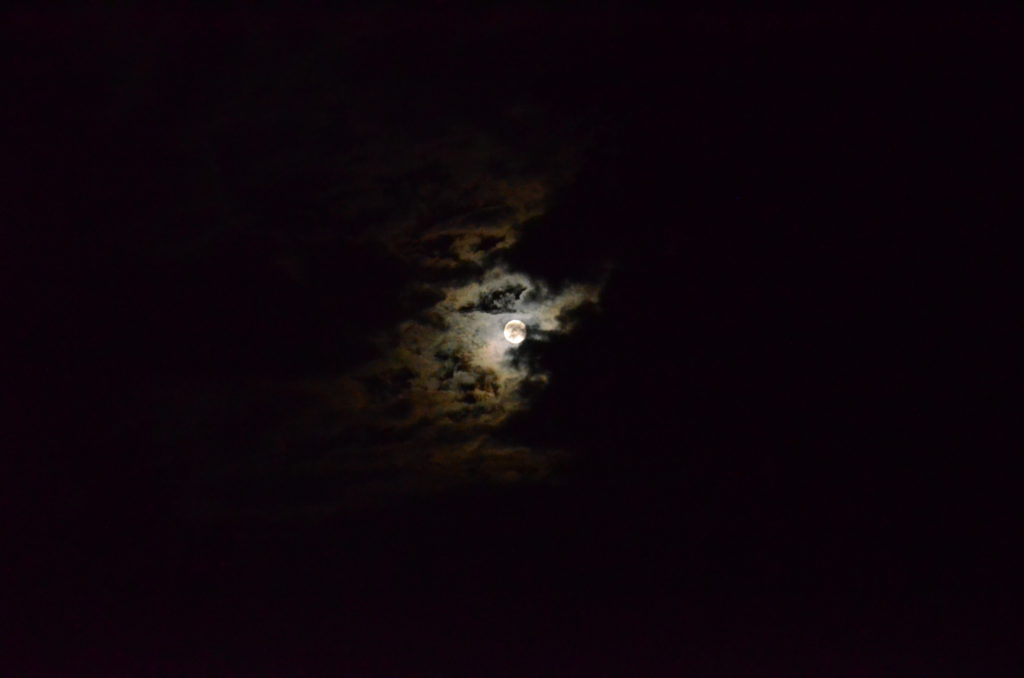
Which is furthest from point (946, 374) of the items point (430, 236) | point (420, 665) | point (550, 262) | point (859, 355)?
point (420, 665)

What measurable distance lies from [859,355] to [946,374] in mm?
731

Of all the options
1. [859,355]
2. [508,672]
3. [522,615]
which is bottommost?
[508,672]

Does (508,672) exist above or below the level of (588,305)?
below

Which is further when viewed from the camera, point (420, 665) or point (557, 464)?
point (557, 464)

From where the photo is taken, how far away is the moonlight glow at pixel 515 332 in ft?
19.0

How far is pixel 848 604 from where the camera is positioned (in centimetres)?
573

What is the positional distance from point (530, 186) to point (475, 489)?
244 cm

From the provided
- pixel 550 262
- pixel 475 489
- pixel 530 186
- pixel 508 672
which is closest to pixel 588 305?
pixel 550 262

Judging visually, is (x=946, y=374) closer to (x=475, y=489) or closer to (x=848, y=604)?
(x=848, y=604)

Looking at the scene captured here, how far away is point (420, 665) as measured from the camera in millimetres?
5352

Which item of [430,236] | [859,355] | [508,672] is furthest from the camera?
[859,355]

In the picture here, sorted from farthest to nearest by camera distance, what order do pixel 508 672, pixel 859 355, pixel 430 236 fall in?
pixel 859 355, pixel 430 236, pixel 508 672

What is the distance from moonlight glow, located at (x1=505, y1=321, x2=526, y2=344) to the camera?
5789mm

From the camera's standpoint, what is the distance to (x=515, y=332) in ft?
19.0
